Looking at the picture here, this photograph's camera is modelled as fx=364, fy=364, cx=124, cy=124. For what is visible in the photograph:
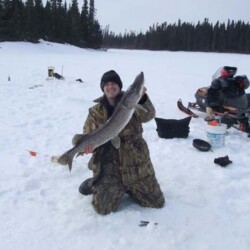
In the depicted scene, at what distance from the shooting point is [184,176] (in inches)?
189

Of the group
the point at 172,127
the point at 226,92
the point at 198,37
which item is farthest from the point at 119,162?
the point at 198,37

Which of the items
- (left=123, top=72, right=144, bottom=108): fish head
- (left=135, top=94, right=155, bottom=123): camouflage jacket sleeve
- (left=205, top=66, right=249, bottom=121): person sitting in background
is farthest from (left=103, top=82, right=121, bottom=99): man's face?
(left=205, top=66, right=249, bottom=121): person sitting in background

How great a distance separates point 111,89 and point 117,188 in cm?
105

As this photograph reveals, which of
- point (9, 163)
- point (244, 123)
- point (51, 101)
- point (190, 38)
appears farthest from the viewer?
point (190, 38)

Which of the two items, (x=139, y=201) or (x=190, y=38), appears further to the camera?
(x=190, y=38)

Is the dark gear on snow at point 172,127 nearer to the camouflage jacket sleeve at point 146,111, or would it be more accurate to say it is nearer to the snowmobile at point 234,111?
the snowmobile at point 234,111

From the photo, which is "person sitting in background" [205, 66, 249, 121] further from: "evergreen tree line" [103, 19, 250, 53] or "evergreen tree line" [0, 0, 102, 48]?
"evergreen tree line" [103, 19, 250, 53]

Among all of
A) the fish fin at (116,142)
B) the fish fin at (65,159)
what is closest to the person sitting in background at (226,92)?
the fish fin at (116,142)

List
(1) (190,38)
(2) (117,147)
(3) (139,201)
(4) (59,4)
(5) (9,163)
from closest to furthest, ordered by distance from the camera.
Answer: (2) (117,147)
(3) (139,201)
(5) (9,163)
(4) (59,4)
(1) (190,38)

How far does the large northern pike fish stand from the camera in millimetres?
3396

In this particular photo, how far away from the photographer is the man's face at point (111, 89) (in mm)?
3811

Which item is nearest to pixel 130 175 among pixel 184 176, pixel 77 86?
pixel 184 176

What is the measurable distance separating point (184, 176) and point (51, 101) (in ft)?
19.7

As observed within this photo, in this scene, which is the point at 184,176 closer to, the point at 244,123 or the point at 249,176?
the point at 249,176
